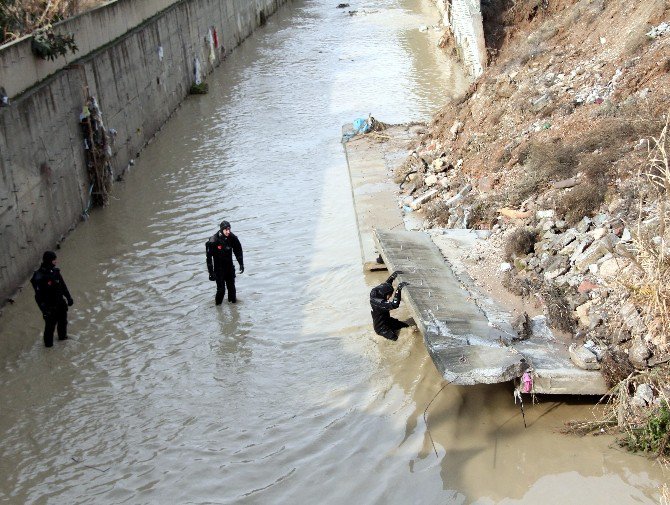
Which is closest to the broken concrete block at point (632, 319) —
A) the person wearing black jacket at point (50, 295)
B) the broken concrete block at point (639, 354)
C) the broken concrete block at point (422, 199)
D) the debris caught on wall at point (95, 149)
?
the broken concrete block at point (639, 354)

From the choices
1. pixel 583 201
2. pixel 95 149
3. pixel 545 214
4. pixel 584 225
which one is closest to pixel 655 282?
pixel 584 225

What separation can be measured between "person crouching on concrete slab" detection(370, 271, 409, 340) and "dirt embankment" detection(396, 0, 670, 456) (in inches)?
64.8

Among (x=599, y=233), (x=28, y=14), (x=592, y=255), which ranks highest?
(x=28, y=14)

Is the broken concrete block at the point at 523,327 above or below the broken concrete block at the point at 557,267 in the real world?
below

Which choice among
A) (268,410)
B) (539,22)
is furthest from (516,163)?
(539,22)

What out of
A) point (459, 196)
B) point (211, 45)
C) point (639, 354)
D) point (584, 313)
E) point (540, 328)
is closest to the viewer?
point (639, 354)

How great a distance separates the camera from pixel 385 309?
10.1 metres

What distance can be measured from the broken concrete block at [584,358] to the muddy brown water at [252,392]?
0.44 meters

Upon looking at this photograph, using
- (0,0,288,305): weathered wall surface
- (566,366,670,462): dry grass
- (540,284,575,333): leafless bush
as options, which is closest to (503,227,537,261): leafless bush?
(540,284,575,333): leafless bush

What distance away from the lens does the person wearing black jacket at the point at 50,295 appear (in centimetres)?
1054

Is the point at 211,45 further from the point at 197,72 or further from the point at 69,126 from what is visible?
the point at 69,126

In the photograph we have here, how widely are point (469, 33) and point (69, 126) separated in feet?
48.4

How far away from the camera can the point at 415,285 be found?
10.6 meters

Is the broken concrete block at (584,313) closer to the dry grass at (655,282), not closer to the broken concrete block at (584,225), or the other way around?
the dry grass at (655,282)
